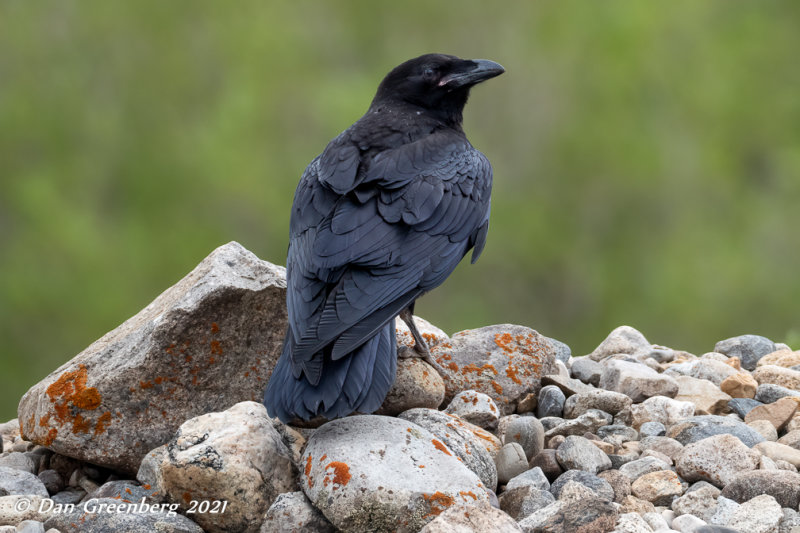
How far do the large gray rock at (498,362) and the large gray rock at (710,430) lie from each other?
793 millimetres

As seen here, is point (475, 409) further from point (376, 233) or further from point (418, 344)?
point (376, 233)

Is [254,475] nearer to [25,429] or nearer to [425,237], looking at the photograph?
[425,237]

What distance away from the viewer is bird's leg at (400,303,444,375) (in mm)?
4797

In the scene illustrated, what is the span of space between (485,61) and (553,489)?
2.45m

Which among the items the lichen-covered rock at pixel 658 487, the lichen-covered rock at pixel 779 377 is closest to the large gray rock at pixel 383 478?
the lichen-covered rock at pixel 658 487

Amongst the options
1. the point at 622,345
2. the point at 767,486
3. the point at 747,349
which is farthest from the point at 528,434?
the point at 747,349

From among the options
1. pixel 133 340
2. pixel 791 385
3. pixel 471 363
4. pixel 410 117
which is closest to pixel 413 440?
Answer: pixel 471 363

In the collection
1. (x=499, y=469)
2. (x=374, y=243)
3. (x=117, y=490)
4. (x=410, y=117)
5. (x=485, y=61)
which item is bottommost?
(x=117, y=490)

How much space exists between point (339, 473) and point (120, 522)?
0.90 meters

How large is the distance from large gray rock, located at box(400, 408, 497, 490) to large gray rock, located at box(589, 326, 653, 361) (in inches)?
86.0

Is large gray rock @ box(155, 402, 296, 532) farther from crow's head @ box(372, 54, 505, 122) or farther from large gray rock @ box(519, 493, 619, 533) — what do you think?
crow's head @ box(372, 54, 505, 122)

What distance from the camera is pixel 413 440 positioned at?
3695mm

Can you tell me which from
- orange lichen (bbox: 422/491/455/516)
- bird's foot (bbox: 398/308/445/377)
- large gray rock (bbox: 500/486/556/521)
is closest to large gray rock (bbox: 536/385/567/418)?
bird's foot (bbox: 398/308/445/377)

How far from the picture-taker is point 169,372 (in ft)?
14.5
